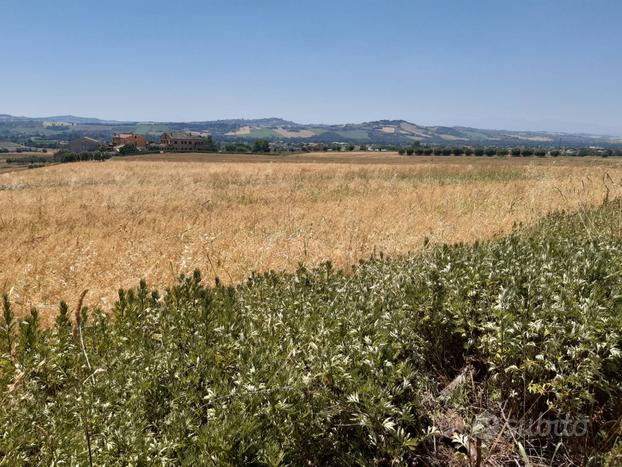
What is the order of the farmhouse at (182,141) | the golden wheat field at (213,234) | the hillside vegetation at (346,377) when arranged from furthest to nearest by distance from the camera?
1. the farmhouse at (182,141)
2. the golden wheat field at (213,234)
3. the hillside vegetation at (346,377)

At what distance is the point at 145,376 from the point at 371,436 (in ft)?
4.67

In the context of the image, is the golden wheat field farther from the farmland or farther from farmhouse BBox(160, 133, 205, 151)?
farmhouse BBox(160, 133, 205, 151)

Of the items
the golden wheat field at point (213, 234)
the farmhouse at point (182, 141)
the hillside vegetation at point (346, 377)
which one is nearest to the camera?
the hillside vegetation at point (346, 377)

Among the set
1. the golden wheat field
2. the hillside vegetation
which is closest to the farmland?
the hillside vegetation

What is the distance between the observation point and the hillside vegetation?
2.12 m

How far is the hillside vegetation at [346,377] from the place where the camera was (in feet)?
6.94

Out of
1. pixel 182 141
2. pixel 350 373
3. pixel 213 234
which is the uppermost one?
pixel 182 141

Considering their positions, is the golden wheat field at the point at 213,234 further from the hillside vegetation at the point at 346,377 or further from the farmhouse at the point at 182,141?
the farmhouse at the point at 182,141

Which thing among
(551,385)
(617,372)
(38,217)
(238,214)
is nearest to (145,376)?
(551,385)

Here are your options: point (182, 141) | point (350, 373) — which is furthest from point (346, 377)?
point (182, 141)

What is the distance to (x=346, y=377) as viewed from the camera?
2.25 m

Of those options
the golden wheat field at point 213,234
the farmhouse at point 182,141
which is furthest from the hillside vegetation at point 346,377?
the farmhouse at point 182,141

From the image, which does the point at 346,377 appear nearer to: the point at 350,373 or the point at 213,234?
the point at 350,373

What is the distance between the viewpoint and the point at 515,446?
2.34 m
